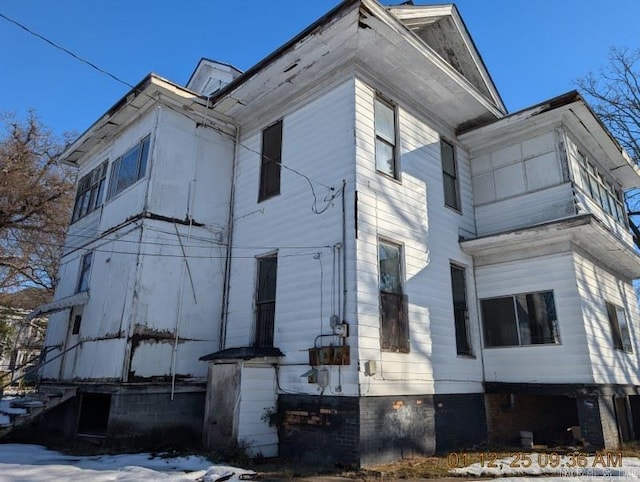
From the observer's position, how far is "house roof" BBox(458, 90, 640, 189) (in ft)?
34.4

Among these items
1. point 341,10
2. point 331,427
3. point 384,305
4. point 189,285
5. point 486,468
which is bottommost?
point 486,468

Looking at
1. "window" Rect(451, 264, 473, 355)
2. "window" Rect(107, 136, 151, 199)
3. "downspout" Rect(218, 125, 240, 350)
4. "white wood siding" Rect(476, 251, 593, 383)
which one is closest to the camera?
"white wood siding" Rect(476, 251, 593, 383)

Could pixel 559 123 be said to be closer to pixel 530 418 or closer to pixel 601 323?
pixel 601 323

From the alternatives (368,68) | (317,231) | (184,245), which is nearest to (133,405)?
(184,245)

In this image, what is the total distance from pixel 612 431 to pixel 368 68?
9073mm

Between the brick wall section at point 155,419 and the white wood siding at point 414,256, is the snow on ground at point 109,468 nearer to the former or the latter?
the brick wall section at point 155,419

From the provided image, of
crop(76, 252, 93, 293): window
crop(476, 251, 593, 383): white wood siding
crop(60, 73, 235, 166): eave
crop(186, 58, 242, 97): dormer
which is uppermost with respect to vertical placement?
crop(186, 58, 242, 97): dormer

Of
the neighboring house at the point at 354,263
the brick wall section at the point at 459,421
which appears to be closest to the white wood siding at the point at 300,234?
the neighboring house at the point at 354,263

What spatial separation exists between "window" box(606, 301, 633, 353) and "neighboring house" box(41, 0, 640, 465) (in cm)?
12

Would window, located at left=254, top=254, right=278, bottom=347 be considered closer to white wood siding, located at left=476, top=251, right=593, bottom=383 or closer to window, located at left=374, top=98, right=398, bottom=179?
window, located at left=374, top=98, right=398, bottom=179

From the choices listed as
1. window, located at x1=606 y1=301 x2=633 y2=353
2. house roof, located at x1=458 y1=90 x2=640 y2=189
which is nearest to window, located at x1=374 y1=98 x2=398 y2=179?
house roof, located at x1=458 y1=90 x2=640 y2=189

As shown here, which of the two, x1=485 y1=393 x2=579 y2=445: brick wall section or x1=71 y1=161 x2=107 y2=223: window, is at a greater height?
x1=71 y1=161 x2=107 y2=223: window

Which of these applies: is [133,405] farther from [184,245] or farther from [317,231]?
[317,231]

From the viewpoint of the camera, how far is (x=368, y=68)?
31.4ft
